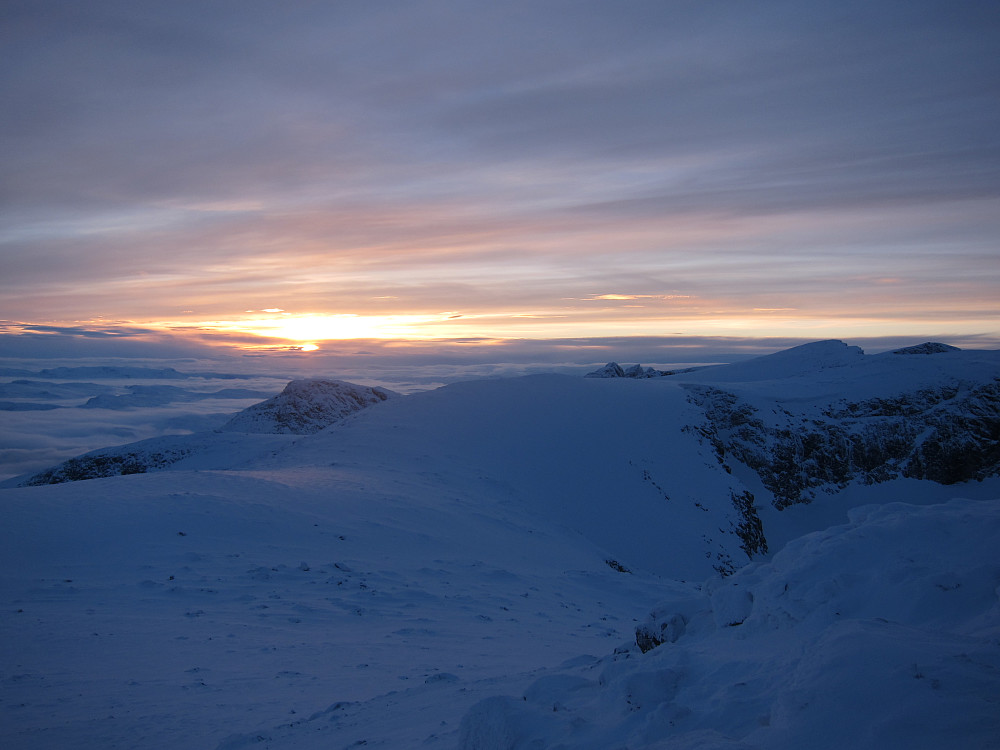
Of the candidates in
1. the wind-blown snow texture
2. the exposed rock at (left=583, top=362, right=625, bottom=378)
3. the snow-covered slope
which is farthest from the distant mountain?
the snow-covered slope

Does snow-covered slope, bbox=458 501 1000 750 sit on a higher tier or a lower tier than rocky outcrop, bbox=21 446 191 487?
higher

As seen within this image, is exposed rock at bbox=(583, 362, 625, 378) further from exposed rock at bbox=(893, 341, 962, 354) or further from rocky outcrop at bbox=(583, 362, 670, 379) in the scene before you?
exposed rock at bbox=(893, 341, 962, 354)

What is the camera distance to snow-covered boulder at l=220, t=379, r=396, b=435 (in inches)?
2441

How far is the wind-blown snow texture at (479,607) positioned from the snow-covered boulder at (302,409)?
37360 mm

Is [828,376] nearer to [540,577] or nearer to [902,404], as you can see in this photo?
[902,404]

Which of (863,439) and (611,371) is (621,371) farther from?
(863,439)

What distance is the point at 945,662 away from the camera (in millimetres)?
3770

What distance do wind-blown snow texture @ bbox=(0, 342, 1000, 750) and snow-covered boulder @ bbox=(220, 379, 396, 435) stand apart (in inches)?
1471

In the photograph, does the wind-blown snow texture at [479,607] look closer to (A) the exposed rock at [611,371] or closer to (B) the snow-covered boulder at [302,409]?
(A) the exposed rock at [611,371]

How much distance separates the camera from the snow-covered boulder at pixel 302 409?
203 feet

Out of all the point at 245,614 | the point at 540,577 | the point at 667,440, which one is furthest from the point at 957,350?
the point at 245,614

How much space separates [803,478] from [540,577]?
2044 cm

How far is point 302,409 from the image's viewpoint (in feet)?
213

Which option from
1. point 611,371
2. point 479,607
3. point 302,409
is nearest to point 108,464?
point 302,409
